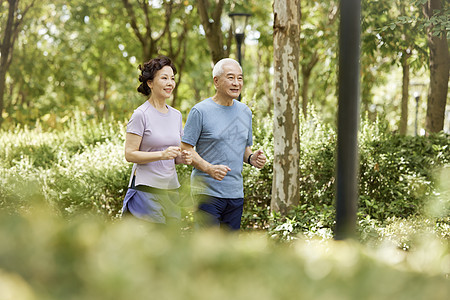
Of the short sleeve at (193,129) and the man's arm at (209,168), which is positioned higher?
the short sleeve at (193,129)

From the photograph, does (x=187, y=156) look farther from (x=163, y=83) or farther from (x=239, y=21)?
(x=239, y=21)

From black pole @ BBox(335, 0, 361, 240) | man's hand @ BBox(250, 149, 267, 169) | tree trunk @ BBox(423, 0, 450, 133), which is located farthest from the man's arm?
tree trunk @ BBox(423, 0, 450, 133)

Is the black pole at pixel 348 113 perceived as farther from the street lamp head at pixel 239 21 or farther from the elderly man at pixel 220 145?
the street lamp head at pixel 239 21

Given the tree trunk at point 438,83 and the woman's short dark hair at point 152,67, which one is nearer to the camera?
the woman's short dark hair at point 152,67

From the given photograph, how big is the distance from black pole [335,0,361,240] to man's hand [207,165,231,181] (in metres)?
1.58

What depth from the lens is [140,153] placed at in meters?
3.91

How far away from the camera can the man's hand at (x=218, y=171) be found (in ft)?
13.3

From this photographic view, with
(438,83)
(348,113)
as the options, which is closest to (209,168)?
(348,113)

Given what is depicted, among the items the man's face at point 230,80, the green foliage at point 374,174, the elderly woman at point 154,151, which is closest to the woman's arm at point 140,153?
the elderly woman at point 154,151

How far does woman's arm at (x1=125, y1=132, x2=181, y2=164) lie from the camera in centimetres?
384

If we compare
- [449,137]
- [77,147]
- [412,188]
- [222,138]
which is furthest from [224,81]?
[77,147]

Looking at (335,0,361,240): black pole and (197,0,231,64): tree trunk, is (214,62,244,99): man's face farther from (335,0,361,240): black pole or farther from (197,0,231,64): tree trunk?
(197,0,231,64): tree trunk

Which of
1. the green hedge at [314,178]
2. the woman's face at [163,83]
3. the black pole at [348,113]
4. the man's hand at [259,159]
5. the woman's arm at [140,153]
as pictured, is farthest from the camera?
the green hedge at [314,178]

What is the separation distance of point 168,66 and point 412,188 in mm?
4773
